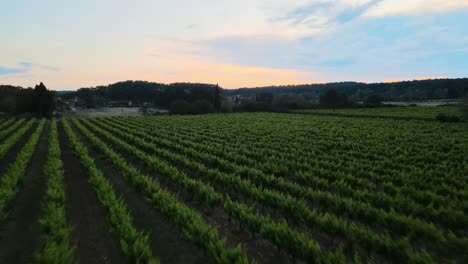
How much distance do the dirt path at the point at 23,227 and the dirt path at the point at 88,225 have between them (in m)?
0.82

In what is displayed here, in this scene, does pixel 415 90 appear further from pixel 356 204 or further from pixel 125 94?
pixel 356 204

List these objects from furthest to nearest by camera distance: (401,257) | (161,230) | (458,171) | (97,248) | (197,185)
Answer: (458,171) < (197,185) < (161,230) < (97,248) < (401,257)

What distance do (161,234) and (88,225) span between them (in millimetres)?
2200

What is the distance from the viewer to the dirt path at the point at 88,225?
5.99 m

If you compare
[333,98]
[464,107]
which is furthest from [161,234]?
[333,98]

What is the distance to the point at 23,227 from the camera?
7332 mm

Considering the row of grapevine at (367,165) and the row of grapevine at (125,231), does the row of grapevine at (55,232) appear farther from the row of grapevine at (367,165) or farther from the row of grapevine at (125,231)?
the row of grapevine at (367,165)

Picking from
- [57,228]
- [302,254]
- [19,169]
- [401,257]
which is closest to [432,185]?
[401,257]

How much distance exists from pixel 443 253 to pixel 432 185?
4.98 meters

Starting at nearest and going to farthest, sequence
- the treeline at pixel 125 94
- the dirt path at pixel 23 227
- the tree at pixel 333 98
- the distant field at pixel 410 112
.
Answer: the dirt path at pixel 23 227 → the distant field at pixel 410 112 → the tree at pixel 333 98 → the treeline at pixel 125 94

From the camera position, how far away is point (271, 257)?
232 inches

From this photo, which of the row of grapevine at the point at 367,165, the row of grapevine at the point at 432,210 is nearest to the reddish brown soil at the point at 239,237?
the row of grapevine at the point at 432,210

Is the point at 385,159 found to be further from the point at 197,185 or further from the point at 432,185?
the point at 197,185

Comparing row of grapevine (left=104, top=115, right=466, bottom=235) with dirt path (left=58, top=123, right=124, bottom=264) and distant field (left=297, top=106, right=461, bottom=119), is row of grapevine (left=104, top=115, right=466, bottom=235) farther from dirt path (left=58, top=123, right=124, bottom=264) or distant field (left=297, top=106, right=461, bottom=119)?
distant field (left=297, top=106, right=461, bottom=119)
